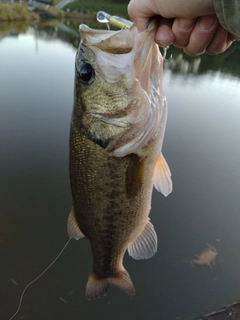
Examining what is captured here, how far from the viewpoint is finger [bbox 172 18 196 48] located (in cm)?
108

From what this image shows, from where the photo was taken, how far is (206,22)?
1112 millimetres

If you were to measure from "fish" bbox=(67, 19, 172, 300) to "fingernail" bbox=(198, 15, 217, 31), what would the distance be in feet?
0.59

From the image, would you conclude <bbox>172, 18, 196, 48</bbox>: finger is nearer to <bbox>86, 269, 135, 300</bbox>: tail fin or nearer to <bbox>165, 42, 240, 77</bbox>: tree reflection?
<bbox>86, 269, 135, 300</bbox>: tail fin

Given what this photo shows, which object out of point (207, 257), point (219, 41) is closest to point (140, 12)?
point (219, 41)

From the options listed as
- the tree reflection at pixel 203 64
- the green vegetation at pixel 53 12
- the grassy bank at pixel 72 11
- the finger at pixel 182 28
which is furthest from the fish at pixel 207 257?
the green vegetation at pixel 53 12

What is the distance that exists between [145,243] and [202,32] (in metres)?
1.09

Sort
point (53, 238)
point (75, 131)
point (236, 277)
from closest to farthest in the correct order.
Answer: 1. point (75, 131)
2. point (236, 277)
3. point (53, 238)

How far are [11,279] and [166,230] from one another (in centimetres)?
203

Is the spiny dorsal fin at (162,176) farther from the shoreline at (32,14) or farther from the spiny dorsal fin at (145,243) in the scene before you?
the shoreline at (32,14)

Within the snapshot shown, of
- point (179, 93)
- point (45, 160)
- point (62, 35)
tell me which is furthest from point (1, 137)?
point (62, 35)

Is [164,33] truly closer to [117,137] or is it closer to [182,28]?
[182,28]

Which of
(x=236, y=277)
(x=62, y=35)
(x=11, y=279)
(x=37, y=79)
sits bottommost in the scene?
(x=11, y=279)

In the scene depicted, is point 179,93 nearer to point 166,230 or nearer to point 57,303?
point 166,230

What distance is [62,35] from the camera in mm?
17484
